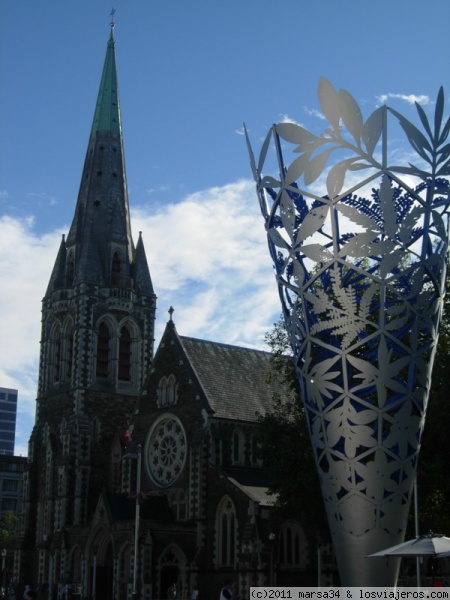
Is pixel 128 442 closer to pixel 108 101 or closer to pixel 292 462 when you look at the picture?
pixel 292 462

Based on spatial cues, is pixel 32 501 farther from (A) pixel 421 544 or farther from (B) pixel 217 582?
(A) pixel 421 544

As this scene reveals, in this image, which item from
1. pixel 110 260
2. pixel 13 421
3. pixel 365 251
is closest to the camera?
pixel 365 251

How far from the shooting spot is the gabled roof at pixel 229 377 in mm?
51031

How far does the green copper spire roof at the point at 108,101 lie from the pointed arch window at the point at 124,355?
54.1 ft

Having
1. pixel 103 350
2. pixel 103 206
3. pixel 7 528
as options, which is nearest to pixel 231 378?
pixel 103 350

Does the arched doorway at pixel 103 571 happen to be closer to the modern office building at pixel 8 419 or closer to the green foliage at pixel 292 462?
the green foliage at pixel 292 462

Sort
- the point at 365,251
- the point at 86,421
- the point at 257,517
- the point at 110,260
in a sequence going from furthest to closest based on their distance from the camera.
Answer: the point at 110,260
the point at 86,421
the point at 257,517
the point at 365,251

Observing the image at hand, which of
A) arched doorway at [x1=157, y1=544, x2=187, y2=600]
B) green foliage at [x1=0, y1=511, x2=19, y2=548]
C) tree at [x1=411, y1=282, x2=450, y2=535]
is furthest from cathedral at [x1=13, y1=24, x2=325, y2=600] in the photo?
green foliage at [x1=0, y1=511, x2=19, y2=548]

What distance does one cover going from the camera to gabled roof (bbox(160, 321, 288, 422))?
5103 centimetres

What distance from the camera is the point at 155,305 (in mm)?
66062

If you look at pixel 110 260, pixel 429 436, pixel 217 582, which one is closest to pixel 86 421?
pixel 110 260

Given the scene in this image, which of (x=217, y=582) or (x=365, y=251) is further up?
(x=365, y=251)

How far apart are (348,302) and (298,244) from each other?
5.91ft

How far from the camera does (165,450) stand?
51.9 metres
